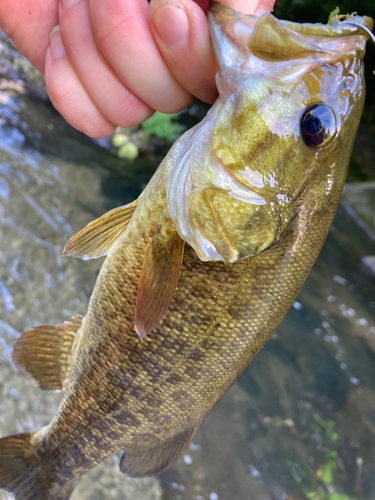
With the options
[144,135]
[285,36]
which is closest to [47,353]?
[285,36]

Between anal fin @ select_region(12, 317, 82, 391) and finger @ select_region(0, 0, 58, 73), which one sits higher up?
finger @ select_region(0, 0, 58, 73)

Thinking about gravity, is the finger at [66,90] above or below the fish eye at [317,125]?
above

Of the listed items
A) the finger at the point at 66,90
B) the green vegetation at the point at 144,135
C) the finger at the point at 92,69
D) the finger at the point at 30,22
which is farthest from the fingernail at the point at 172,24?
the green vegetation at the point at 144,135

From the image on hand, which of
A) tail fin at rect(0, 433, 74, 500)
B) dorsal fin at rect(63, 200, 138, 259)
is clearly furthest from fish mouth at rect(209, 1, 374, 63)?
tail fin at rect(0, 433, 74, 500)

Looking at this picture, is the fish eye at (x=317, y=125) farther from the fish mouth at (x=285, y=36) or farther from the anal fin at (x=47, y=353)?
the anal fin at (x=47, y=353)

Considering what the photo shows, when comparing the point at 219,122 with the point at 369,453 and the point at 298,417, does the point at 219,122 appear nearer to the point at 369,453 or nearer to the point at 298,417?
the point at 298,417

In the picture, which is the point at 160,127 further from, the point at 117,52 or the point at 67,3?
the point at 117,52

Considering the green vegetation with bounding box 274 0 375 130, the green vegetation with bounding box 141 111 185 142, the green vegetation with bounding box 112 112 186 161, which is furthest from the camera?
the green vegetation with bounding box 274 0 375 130

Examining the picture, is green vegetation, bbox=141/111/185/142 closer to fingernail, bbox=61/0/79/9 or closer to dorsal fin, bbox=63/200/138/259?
dorsal fin, bbox=63/200/138/259
